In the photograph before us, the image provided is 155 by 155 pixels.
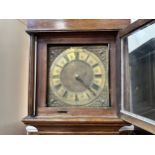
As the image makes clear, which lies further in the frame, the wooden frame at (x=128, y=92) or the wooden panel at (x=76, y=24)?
the wooden panel at (x=76, y=24)

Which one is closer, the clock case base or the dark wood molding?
the dark wood molding

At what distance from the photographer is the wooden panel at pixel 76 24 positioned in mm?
1065

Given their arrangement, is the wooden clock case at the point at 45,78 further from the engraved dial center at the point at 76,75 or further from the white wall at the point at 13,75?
the white wall at the point at 13,75

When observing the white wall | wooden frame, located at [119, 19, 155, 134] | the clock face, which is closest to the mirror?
wooden frame, located at [119, 19, 155, 134]

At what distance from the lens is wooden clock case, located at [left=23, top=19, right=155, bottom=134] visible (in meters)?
1.03

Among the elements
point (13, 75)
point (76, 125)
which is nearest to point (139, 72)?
point (76, 125)

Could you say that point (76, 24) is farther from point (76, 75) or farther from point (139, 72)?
point (139, 72)

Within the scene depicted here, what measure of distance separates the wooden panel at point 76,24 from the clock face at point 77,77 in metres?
0.10

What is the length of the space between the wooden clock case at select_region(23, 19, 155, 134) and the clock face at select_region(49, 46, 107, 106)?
4cm

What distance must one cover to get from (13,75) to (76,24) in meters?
0.56

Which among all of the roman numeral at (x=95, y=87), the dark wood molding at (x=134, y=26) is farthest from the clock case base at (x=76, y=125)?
the dark wood molding at (x=134, y=26)

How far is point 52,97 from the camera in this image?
43.3 inches

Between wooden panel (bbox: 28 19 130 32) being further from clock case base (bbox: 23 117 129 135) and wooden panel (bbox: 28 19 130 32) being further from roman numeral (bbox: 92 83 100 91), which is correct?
clock case base (bbox: 23 117 129 135)
